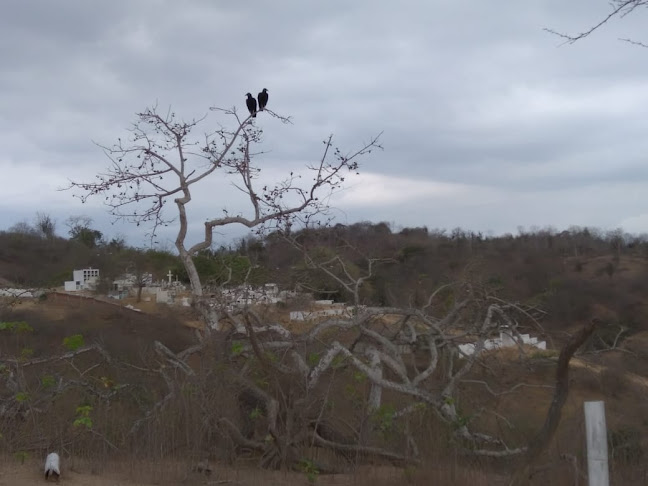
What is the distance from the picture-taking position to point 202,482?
223 inches

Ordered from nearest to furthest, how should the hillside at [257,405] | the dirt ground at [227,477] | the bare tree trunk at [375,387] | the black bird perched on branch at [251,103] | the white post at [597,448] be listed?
the white post at [597,448] < the dirt ground at [227,477] < the hillside at [257,405] < the bare tree trunk at [375,387] < the black bird perched on branch at [251,103]

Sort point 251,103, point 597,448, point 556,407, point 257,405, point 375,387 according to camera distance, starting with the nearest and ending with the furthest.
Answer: point 597,448, point 556,407, point 257,405, point 375,387, point 251,103

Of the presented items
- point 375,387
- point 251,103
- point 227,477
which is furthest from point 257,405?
point 251,103

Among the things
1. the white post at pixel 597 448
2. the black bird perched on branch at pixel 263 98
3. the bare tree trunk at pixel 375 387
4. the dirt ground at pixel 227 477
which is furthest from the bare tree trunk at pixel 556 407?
the black bird perched on branch at pixel 263 98

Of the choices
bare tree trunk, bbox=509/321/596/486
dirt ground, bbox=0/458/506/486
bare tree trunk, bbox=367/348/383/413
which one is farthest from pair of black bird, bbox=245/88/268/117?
bare tree trunk, bbox=509/321/596/486

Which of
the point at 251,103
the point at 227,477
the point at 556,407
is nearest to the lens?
the point at 556,407

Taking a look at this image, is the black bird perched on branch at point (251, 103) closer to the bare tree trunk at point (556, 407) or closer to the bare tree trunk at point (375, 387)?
the bare tree trunk at point (375, 387)

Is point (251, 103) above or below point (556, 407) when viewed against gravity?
above

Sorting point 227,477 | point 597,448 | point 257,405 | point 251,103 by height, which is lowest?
point 227,477

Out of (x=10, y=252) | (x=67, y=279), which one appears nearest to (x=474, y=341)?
(x=67, y=279)

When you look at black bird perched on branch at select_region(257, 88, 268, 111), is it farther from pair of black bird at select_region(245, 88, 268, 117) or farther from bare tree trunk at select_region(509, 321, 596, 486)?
bare tree trunk at select_region(509, 321, 596, 486)

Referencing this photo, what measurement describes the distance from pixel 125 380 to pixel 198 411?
1.78m

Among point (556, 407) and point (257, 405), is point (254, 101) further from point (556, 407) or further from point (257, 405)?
point (556, 407)

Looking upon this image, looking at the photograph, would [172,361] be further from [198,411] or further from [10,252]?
[10,252]
